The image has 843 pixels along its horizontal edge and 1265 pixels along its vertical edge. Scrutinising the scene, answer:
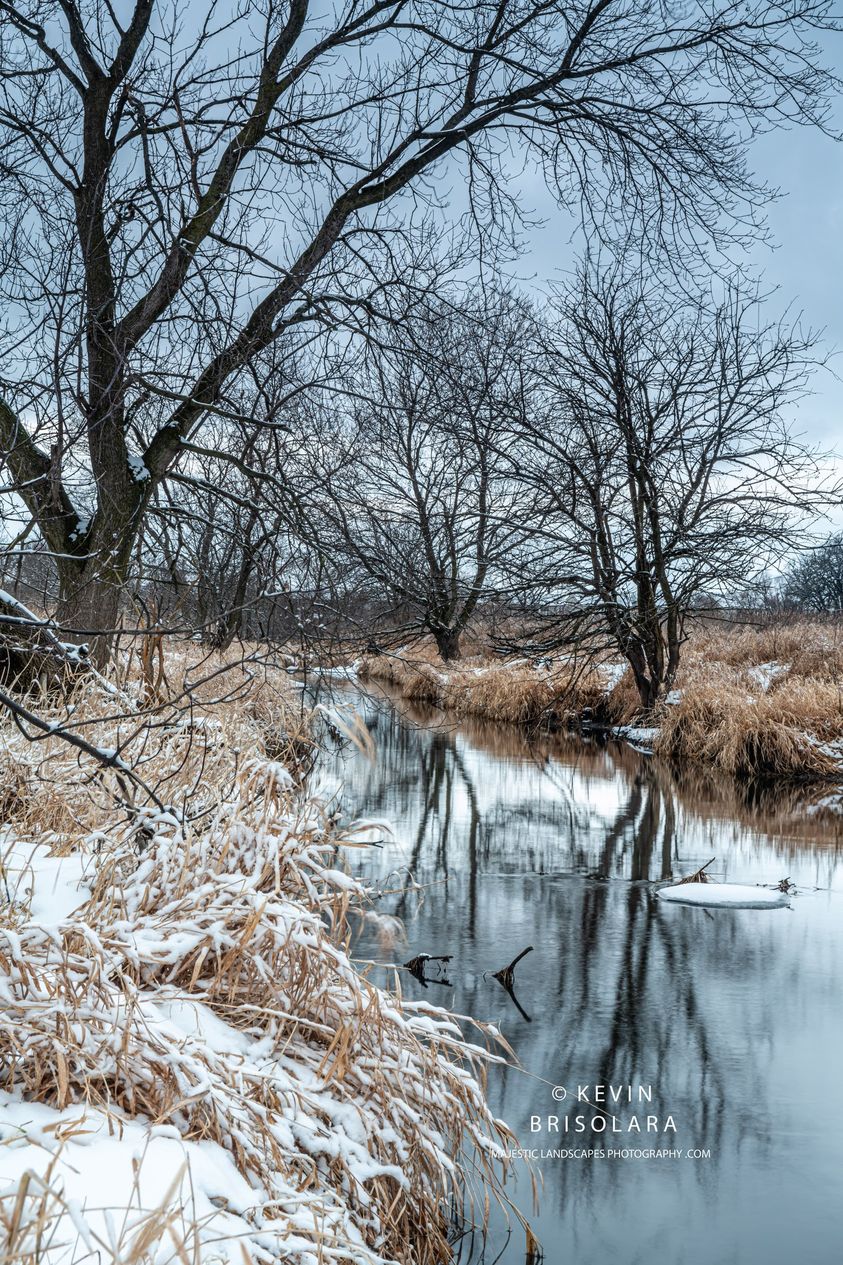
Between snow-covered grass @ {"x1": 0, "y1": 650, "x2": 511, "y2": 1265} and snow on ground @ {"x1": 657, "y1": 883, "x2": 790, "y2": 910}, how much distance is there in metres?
3.70

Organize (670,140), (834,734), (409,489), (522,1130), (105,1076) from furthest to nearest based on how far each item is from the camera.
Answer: (409,489), (834,734), (670,140), (522,1130), (105,1076)

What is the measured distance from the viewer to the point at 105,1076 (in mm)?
2543

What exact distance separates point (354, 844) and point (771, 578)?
37.5ft

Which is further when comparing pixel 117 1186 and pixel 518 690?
pixel 518 690

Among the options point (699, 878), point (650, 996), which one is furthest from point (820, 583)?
point (650, 996)

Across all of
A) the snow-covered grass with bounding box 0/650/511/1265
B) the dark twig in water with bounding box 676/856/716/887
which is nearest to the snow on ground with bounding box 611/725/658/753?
the dark twig in water with bounding box 676/856/716/887

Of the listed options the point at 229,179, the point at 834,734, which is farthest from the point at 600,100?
the point at 834,734

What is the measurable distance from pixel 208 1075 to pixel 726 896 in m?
5.22

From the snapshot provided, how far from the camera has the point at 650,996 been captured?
5242 millimetres

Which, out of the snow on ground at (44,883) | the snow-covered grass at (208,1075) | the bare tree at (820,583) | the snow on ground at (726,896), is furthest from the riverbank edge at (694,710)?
the bare tree at (820,583)

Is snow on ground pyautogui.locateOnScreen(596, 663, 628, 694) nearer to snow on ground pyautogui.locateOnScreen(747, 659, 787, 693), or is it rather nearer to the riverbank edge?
the riverbank edge

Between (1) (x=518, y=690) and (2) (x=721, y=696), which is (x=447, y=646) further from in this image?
(2) (x=721, y=696)

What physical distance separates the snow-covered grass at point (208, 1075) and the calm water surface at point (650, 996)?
1.81 ft

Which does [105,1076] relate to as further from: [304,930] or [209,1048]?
[304,930]
